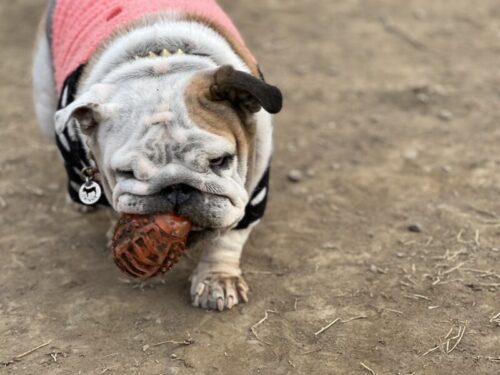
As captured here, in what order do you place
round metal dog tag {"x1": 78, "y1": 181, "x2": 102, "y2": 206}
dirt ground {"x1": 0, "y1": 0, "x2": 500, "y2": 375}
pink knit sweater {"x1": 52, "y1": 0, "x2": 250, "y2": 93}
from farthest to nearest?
pink knit sweater {"x1": 52, "y1": 0, "x2": 250, "y2": 93} → round metal dog tag {"x1": 78, "y1": 181, "x2": 102, "y2": 206} → dirt ground {"x1": 0, "y1": 0, "x2": 500, "y2": 375}

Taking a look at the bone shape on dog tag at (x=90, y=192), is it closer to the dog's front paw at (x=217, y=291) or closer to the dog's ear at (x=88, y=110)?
the dog's ear at (x=88, y=110)

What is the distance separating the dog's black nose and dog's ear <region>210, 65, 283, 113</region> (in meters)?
0.44

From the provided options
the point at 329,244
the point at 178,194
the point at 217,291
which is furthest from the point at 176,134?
the point at 329,244

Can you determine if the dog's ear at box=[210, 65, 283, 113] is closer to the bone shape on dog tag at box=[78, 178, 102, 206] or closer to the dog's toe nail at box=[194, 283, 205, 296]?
the bone shape on dog tag at box=[78, 178, 102, 206]

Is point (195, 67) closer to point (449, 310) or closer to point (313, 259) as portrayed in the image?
point (313, 259)

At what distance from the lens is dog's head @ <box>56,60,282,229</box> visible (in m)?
3.31

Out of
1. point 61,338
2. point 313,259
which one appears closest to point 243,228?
point 313,259

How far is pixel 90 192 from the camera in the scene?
3871mm

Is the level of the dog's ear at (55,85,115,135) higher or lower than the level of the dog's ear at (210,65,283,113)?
lower

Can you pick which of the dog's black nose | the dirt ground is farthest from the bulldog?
the dirt ground

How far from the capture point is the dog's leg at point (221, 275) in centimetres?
393

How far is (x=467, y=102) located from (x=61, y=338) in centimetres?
377

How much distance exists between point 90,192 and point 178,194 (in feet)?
2.33

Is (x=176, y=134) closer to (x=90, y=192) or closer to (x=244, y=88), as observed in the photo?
(x=244, y=88)
